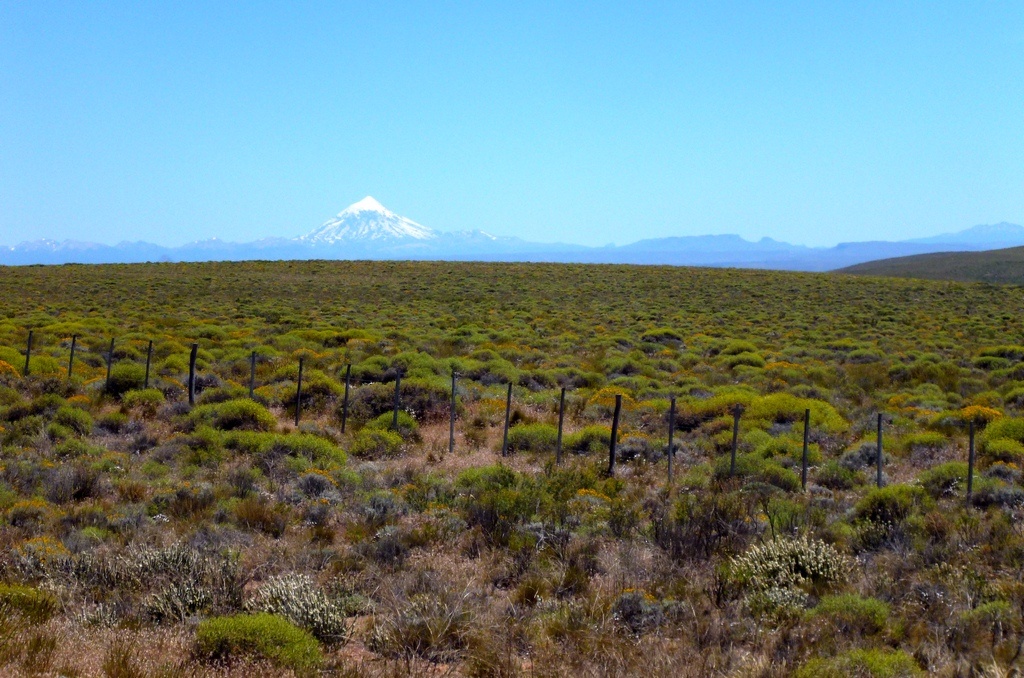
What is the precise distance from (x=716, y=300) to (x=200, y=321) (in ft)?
101

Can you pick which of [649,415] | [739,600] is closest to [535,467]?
[649,415]

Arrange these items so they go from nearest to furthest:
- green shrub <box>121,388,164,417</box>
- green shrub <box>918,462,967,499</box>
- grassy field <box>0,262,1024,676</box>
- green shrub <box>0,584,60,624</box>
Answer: green shrub <box>0,584,60,624</box> < grassy field <box>0,262,1024,676</box> < green shrub <box>918,462,967,499</box> < green shrub <box>121,388,164,417</box>

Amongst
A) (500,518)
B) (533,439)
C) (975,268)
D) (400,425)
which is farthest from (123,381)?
(975,268)

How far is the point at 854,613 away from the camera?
6.48 metres

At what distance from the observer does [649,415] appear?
16578mm

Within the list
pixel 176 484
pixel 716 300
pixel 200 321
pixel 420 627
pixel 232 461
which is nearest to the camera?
pixel 420 627

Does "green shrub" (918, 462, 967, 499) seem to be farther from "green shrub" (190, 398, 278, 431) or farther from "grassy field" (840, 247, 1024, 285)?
"grassy field" (840, 247, 1024, 285)

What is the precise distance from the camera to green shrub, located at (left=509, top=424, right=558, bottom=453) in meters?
13.9

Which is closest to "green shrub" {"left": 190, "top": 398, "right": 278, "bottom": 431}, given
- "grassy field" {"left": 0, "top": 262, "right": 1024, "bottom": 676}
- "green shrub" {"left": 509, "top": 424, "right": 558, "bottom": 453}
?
"grassy field" {"left": 0, "top": 262, "right": 1024, "bottom": 676}

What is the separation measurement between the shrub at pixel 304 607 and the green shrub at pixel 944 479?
27.1 feet

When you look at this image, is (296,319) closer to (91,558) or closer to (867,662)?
(91,558)

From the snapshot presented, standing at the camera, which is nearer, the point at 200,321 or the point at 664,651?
the point at 664,651

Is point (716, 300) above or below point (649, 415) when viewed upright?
above

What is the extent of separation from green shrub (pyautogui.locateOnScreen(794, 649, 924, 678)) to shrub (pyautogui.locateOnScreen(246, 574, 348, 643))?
3677 millimetres
